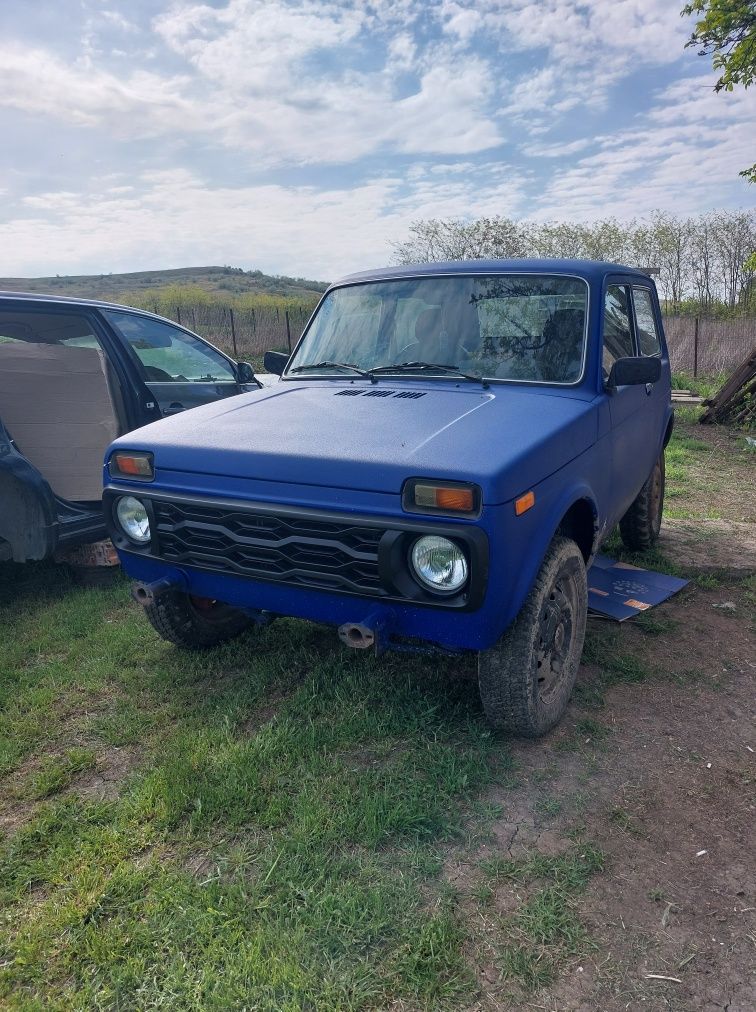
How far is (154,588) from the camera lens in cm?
296

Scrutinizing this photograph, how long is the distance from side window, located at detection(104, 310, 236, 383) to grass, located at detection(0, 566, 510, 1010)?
2257mm

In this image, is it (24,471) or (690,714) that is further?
(24,471)

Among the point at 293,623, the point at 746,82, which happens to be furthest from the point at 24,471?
the point at 746,82

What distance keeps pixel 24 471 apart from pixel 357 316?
2087 millimetres

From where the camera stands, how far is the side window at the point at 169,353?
4.96 metres

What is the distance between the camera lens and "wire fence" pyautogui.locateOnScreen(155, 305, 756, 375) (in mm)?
17125

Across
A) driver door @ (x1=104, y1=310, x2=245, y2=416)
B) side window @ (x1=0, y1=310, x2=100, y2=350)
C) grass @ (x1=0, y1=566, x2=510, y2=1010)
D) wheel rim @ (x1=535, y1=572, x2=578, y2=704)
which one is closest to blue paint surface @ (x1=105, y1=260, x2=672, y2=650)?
wheel rim @ (x1=535, y1=572, x2=578, y2=704)

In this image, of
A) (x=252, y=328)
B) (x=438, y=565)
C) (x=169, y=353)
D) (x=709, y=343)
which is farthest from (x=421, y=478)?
(x=252, y=328)

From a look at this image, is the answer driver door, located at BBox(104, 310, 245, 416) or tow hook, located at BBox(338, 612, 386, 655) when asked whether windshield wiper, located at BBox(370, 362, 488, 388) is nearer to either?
tow hook, located at BBox(338, 612, 386, 655)

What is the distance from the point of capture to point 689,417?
11602mm

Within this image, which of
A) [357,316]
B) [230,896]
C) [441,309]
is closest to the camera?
[230,896]

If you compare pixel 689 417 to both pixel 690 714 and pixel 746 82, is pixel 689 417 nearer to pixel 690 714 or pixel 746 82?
pixel 746 82

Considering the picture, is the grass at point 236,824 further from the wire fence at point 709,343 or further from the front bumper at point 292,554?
the wire fence at point 709,343

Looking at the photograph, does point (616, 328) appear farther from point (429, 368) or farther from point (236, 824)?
point (236, 824)
